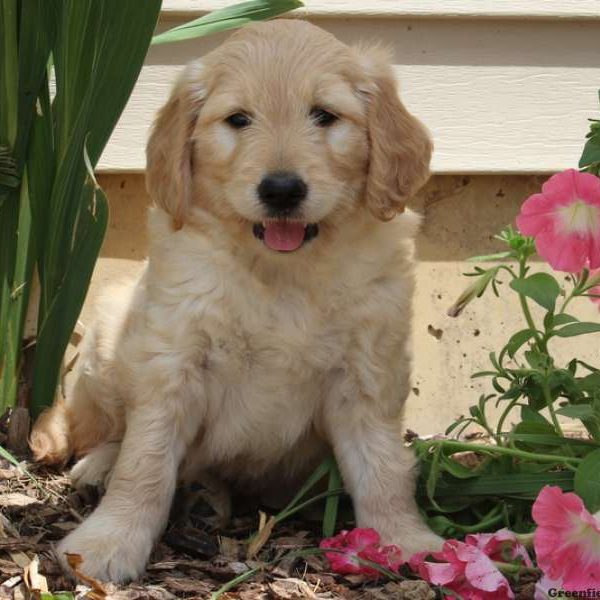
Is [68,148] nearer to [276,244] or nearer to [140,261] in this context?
[276,244]

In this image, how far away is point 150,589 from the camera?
2.42 meters

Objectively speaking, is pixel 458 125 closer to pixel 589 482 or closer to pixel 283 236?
pixel 283 236

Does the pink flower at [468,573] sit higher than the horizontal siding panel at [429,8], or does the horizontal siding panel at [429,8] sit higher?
the horizontal siding panel at [429,8]

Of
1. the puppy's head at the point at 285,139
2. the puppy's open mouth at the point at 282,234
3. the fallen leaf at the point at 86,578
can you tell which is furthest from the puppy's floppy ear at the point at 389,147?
the fallen leaf at the point at 86,578

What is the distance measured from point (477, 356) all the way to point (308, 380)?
1391mm

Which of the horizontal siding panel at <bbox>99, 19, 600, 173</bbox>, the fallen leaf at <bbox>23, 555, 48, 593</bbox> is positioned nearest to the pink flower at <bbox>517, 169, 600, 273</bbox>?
the fallen leaf at <bbox>23, 555, 48, 593</bbox>

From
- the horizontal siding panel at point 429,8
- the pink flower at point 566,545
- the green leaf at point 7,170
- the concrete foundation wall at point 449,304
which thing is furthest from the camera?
the concrete foundation wall at point 449,304

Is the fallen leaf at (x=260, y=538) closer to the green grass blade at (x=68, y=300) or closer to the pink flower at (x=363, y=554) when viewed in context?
the pink flower at (x=363, y=554)

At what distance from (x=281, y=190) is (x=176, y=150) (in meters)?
0.35

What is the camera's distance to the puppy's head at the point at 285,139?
2527mm

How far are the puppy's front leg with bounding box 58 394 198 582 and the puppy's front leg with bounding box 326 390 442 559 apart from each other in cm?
36

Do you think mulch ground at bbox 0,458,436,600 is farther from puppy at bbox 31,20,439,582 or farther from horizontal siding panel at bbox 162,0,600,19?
horizontal siding panel at bbox 162,0,600,19

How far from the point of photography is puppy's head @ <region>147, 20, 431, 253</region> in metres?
2.53

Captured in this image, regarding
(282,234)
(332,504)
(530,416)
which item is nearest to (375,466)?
(332,504)
